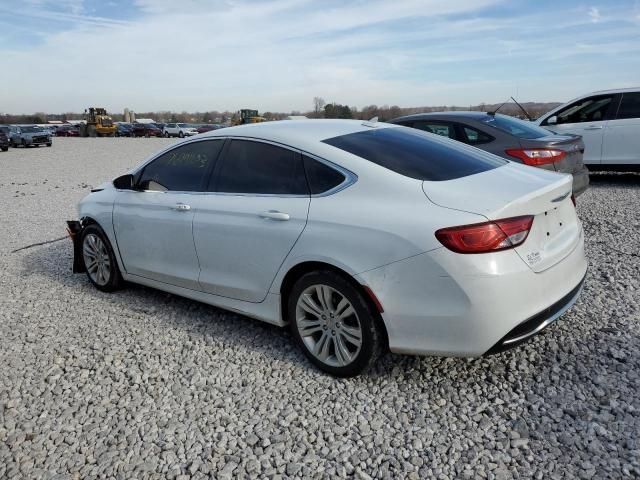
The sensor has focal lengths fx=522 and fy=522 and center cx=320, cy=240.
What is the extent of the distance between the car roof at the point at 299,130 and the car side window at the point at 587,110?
727cm

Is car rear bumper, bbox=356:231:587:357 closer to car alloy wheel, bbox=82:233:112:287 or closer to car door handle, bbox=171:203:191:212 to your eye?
car door handle, bbox=171:203:191:212

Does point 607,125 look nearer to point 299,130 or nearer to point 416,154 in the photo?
point 416,154

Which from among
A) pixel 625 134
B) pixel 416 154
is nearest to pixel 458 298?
pixel 416 154

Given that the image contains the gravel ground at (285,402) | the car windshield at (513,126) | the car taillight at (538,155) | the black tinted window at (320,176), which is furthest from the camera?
the car windshield at (513,126)

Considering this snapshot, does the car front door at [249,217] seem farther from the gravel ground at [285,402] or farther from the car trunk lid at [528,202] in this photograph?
the car trunk lid at [528,202]

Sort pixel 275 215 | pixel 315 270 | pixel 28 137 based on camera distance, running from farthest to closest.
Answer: pixel 28 137 < pixel 275 215 < pixel 315 270

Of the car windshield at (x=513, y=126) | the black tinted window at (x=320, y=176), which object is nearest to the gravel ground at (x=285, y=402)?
the black tinted window at (x=320, y=176)

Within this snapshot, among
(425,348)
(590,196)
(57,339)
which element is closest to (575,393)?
(425,348)

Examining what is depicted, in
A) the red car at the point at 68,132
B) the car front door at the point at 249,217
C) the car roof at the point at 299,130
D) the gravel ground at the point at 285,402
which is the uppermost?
the car roof at the point at 299,130

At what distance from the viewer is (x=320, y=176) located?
328 centimetres

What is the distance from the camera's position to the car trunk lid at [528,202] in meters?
2.76

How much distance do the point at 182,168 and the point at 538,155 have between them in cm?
448

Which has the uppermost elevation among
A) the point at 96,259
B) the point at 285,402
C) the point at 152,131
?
the point at 96,259

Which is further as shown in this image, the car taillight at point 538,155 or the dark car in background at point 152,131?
the dark car in background at point 152,131
